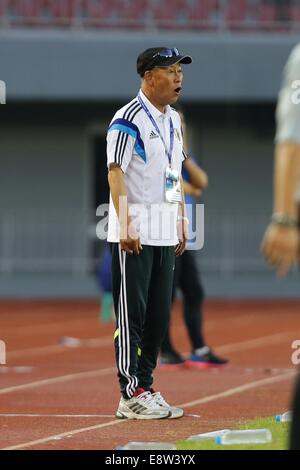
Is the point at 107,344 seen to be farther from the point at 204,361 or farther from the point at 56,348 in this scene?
the point at 204,361

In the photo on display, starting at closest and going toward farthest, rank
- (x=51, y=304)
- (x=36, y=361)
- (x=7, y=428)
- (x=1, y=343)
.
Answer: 1. (x=7, y=428)
2. (x=36, y=361)
3. (x=1, y=343)
4. (x=51, y=304)

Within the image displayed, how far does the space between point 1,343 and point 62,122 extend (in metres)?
13.0

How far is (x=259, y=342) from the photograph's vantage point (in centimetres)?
1806

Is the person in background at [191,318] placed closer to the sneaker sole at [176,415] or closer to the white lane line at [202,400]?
the white lane line at [202,400]

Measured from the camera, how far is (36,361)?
14.9m

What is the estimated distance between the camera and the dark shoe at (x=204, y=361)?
13.4 metres

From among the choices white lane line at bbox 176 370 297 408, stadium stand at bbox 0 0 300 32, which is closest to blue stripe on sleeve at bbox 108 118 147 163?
white lane line at bbox 176 370 297 408

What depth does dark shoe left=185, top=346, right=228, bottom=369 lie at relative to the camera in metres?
13.4

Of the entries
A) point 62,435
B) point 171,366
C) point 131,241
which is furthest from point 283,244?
point 171,366

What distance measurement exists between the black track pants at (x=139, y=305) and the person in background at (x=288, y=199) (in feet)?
11.1

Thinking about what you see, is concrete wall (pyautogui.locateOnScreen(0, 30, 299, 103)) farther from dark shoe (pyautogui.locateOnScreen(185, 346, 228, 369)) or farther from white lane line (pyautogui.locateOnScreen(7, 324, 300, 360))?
dark shoe (pyautogui.locateOnScreen(185, 346, 228, 369))

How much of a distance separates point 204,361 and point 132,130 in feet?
16.8
